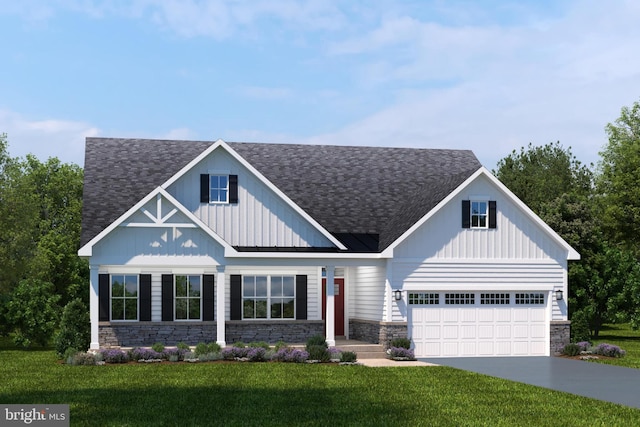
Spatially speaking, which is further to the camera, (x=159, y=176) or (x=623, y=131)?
(x=623, y=131)

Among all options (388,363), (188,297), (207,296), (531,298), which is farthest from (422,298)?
(188,297)

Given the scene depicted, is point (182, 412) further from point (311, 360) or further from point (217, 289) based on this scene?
point (217, 289)

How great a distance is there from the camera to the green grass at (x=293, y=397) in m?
16.2

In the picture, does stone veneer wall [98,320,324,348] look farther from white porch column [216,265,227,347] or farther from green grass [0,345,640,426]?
green grass [0,345,640,426]

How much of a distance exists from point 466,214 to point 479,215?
0.52 m

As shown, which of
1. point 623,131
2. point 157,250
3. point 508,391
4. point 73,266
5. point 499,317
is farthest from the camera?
point 623,131

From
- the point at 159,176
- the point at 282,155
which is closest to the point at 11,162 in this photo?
the point at 159,176

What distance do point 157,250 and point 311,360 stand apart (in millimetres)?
6063

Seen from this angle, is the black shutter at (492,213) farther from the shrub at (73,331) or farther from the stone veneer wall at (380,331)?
the shrub at (73,331)

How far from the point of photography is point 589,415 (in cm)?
1680

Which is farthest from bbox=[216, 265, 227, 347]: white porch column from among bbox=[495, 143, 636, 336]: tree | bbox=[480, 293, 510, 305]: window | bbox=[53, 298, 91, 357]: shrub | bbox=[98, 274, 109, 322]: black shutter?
bbox=[495, 143, 636, 336]: tree

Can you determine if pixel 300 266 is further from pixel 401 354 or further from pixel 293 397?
Answer: pixel 293 397

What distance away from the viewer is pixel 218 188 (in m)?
30.9

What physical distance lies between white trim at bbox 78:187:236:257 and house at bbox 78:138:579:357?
6 cm
